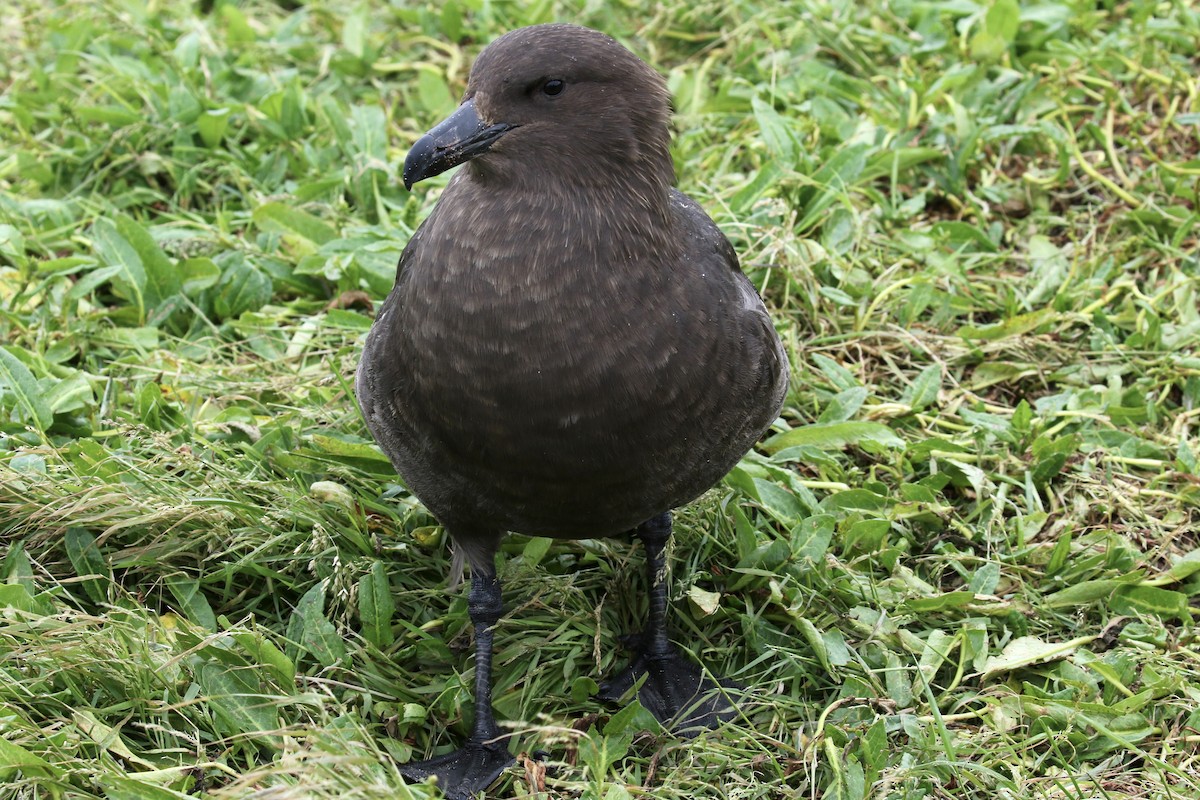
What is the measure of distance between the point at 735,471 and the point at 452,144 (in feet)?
4.54

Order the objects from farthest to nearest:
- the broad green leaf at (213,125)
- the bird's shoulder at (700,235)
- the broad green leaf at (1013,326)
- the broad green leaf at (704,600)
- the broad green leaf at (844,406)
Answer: the broad green leaf at (213,125) → the broad green leaf at (1013,326) → the broad green leaf at (844,406) → the broad green leaf at (704,600) → the bird's shoulder at (700,235)

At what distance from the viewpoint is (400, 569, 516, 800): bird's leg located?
3.36 m

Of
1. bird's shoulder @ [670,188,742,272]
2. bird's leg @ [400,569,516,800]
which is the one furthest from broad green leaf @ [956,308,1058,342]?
bird's leg @ [400,569,516,800]

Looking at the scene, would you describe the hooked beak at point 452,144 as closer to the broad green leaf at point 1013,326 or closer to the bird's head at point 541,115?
the bird's head at point 541,115

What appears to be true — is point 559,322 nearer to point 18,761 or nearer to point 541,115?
point 541,115

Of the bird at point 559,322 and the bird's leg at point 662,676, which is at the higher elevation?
the bird at point 559,322

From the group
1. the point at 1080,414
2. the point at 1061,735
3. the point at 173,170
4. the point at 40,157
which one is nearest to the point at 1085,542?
the point at 1080,414

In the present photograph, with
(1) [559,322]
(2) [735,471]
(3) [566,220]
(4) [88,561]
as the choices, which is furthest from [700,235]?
(4) [88,561]

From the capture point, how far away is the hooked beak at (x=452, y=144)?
3.02m

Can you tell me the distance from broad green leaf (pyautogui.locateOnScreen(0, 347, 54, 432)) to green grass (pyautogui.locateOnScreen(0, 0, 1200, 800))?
1 cm

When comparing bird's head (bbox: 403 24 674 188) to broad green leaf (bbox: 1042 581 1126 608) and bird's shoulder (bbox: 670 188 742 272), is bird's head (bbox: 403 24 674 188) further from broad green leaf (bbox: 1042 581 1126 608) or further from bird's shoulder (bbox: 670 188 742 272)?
broad green leaf (bbox: 1042 581 1126 608)

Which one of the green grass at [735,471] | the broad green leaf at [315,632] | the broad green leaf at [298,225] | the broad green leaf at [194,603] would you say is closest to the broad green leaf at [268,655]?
the green grass at [735,471]

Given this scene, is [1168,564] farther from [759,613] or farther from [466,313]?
[466,313]

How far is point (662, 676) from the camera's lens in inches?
146
